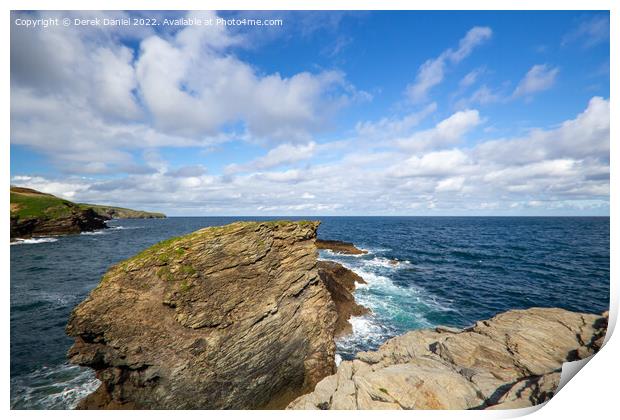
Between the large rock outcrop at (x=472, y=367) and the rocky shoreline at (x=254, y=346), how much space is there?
0.04 m

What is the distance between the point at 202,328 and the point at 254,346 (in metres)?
3.08

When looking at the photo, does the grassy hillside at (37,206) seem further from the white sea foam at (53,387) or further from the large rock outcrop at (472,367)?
the large rock outcrop at (472,367)

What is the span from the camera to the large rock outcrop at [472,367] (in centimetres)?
879

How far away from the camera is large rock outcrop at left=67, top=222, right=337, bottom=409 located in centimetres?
1198

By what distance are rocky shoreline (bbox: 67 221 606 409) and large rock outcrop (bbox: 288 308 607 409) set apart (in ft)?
0.14

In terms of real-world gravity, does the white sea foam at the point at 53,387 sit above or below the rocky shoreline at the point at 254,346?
below

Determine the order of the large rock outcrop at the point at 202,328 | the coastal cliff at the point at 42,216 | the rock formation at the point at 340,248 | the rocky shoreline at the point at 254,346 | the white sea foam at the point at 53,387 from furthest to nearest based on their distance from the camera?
the coastal cliff at the point at 42,216, the rock formation at the point at 340,248, the white sea foam at the point at 53,387, the large rock outcrop at the point at 202,328, the rocky shoreline at the point at 254,346

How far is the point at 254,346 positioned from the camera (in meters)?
13.8

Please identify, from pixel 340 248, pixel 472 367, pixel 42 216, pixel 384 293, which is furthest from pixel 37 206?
pixel 472 367

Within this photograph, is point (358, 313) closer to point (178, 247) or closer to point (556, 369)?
point (556, 369)

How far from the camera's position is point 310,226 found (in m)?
17.3

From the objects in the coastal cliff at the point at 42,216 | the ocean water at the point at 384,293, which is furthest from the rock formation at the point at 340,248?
the coastal cliff at the point at 42,216

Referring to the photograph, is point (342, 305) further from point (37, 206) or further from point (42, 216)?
point (42, 216)

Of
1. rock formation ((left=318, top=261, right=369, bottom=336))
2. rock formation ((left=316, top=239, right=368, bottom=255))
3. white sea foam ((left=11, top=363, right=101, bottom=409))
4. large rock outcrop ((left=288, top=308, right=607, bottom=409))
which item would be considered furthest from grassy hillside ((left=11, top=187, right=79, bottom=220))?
large rock outcrop ((left=288, top=308, right=607, bottom=409))
